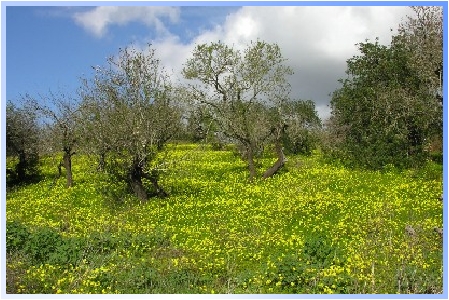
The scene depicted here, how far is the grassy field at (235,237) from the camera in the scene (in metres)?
10.9

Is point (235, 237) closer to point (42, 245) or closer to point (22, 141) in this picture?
point (42, 245)

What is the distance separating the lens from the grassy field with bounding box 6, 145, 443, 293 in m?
10.9

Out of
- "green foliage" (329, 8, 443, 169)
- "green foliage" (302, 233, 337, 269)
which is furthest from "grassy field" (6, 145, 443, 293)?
"green foliage" (329, 8, 443, 169)

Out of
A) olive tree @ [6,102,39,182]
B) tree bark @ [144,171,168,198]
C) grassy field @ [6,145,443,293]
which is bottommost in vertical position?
grassy field @ [6,145,443,293]

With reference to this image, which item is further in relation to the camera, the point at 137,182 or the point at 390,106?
the point at 390,106

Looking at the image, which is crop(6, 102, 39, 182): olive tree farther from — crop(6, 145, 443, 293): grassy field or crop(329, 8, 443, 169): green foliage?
crop(329, 8, 443, 169): green foliage

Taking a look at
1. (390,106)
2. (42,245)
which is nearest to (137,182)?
(42,245)

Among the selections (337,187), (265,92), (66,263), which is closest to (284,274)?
(66,263)

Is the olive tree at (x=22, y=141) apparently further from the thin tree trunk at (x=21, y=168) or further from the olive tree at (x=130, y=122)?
the olive tree at (x=130, y=122)

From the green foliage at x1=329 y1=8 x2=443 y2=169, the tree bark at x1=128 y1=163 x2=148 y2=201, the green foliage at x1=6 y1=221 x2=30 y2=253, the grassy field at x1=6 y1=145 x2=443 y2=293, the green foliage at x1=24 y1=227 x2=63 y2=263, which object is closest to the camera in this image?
the grassy field at x1=6 y1=145 x2=443 y2=293

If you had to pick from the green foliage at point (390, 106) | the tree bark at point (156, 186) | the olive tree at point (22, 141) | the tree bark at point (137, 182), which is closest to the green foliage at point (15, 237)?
the tree bark at point (137, 182)

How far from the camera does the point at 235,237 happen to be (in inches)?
607

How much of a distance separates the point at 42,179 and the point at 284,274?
26562 mm

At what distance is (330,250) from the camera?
12195 millimetres
